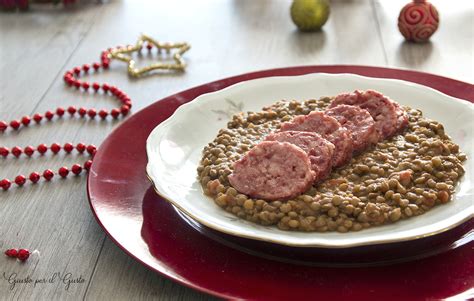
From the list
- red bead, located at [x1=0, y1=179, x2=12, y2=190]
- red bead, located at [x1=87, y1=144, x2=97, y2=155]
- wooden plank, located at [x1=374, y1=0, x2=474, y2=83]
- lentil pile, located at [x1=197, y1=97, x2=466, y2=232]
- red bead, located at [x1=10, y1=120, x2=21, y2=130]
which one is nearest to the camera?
lentil pile, located at [x1=197, y1=97, x2=466, y2=232]

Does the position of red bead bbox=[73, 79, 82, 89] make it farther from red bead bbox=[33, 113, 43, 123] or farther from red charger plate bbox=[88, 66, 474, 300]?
red charger plate bbox=[88, 66, 474, 300]

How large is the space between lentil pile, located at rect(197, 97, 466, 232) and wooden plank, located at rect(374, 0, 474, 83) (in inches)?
52.2

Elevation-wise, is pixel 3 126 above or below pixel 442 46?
below

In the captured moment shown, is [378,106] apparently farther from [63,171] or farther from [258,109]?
[63,171]

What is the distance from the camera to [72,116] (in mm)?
3666

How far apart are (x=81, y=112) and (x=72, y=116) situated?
7cm

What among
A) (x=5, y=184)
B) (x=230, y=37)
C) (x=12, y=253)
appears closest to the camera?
(x=12, y=253)

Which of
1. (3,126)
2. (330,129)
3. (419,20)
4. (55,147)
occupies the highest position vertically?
(330,129)

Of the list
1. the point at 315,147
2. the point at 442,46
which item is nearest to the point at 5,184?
the point at 315,147

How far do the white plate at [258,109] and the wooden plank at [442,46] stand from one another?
3.41 ft

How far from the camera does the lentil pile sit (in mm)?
2229

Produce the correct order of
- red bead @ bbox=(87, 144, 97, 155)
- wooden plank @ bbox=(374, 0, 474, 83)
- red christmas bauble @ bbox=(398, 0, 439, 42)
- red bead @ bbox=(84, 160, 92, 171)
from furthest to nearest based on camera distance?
red christmas bauble @ bbox=(398, 0, 439, 42) → wooden plank @ bbox=(374, 0, 474, 83) → red bead @ bbox=(87, 144, 97, 155) → red bead @ bbox=(84, 160, 92, 171)

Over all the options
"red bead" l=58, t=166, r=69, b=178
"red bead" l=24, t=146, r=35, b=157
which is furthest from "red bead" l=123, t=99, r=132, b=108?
"red bead" l=58, t=166, r=69, b=178

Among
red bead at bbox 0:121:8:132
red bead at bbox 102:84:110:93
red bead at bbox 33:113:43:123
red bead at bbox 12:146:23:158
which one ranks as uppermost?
red bead at bbox 102:84:110:93
